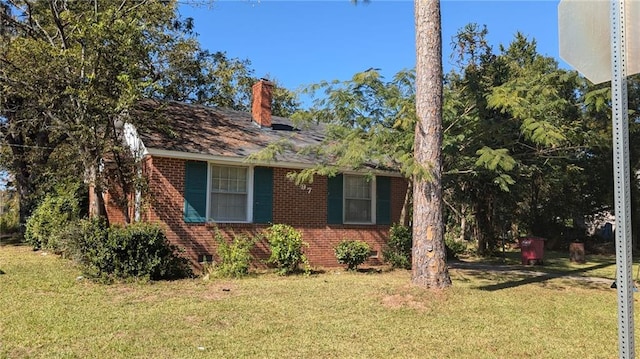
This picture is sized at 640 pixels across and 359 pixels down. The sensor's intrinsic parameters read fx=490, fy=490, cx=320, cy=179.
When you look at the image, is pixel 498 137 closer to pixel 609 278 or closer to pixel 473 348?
pixel 609 278

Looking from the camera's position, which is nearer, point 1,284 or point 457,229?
point 1,284

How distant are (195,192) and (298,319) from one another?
6.03 metres

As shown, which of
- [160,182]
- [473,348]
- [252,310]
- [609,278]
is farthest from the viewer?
[609,278]

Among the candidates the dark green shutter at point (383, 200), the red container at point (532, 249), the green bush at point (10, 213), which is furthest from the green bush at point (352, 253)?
the green bush at point (10, 213)

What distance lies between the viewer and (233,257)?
11.6m

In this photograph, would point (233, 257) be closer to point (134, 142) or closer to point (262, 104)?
point (134, 142)

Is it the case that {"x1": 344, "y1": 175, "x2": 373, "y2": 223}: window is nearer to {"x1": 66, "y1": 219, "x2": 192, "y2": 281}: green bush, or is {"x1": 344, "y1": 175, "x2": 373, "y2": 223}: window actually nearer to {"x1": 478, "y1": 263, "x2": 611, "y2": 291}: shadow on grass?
{"x1": 478, "y1": 263, "x2": 611, "y2": 291}: shadow on grass

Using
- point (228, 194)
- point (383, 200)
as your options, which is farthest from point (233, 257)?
point (383, 200)

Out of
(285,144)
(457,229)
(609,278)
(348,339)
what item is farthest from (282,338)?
(457,229)

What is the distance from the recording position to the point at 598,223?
2553 cm

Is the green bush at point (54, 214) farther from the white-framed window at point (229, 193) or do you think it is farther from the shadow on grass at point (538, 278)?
the shadow on grass at point (538, 278)

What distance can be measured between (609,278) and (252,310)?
9925 mm

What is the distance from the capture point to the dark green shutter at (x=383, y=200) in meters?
15.1

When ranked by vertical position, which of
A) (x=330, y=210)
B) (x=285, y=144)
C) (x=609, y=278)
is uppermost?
(x=285, y=144)
